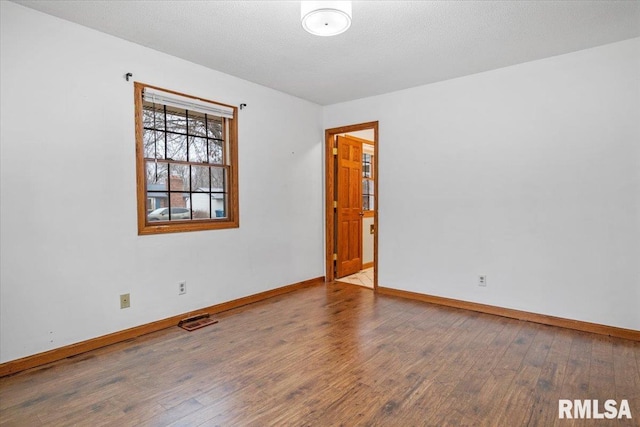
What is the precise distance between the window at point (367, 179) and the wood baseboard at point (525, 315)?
1.90 m

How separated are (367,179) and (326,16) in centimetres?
403

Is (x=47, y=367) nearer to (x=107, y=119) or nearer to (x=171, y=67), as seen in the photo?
(x=107, y=119)

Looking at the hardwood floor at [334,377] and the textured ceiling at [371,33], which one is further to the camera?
the textured ceiling at [371,33]

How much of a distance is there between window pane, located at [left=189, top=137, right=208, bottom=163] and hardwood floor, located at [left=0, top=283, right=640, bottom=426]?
1.67 meters

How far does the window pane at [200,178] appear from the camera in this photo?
3535 millimetres

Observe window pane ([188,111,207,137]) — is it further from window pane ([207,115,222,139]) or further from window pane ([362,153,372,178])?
window pane ([362,153,372,178])

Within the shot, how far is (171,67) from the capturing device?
128 inches

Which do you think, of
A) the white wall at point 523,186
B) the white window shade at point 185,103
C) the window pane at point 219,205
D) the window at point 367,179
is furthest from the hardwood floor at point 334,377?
the window at point 367,179

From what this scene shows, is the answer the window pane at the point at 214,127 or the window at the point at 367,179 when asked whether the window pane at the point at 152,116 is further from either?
the window at the point at 367,179

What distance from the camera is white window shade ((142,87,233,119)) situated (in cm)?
311

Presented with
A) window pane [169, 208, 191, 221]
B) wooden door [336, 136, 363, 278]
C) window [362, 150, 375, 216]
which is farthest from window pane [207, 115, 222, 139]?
window [362, 150, 375, 216]

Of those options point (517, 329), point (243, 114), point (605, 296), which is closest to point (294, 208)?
point (243, 114)

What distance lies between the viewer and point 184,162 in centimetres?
339

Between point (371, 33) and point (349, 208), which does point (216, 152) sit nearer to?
point (371, 33)
